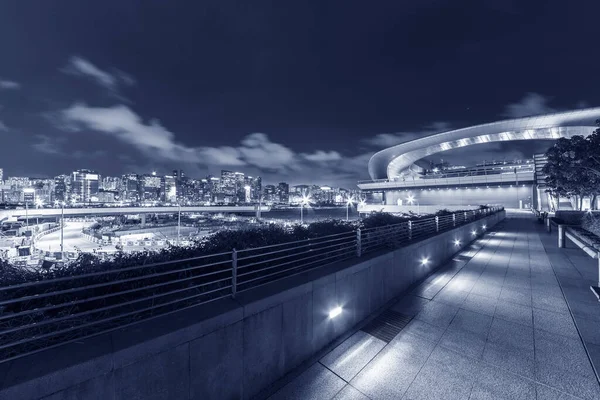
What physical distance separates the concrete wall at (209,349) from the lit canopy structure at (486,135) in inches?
2511

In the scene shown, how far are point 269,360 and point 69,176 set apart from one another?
21576cm

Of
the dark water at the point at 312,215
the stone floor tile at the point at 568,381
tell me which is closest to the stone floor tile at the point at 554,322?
the stone floor tile at the point at 568,381

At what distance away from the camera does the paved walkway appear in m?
3.63

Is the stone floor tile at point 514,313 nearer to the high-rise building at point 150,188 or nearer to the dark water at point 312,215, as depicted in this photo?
the dark water at point 312,215

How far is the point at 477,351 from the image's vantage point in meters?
4.48

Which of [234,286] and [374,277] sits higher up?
[234,286]

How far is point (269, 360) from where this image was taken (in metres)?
3.79

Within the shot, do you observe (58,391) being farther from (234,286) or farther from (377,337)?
(377,337)

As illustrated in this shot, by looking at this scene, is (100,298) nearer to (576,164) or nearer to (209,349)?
(209,349)

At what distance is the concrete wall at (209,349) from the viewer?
7.22 ft

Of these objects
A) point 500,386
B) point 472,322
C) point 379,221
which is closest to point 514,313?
point 472,322

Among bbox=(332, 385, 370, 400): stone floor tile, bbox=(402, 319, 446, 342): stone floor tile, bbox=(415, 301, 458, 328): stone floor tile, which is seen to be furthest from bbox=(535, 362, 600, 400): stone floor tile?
bbox=(332, 385, 370, 400): stone floor tile

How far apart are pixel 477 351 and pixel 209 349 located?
4.61m

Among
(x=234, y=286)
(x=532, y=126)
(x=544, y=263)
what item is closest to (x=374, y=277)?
(x=234, y=286)
